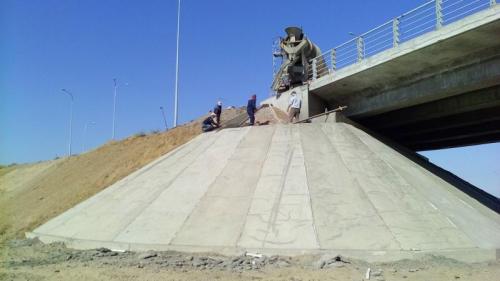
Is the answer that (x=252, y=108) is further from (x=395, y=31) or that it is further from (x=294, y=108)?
(x=395, y=31)

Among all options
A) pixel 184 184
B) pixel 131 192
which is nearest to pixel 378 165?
pixel 184 184

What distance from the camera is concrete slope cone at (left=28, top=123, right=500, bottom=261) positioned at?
14469 millimetres

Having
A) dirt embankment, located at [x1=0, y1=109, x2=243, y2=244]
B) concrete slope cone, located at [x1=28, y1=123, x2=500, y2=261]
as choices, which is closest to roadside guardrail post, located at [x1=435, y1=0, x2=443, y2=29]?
concrete slope cone, located at [x1=28, y1=123, x2=500, y2=261]

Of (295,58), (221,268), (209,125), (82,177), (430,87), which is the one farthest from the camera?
(82,177)

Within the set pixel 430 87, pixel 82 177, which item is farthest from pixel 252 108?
pixel 82 177

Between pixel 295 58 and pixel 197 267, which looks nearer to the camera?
pixel 197 267

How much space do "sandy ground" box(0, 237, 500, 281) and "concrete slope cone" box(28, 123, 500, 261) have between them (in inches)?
29.5

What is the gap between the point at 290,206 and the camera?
16.1m

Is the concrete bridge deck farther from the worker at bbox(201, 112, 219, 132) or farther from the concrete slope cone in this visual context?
the worker at bbox(201, 112, 219, 132)

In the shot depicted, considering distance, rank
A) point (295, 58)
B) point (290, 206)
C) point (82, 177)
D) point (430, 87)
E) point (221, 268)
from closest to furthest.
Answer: point (221, 268), point (290, 206), point (430, 87), point (295, 58), point (82, 177)

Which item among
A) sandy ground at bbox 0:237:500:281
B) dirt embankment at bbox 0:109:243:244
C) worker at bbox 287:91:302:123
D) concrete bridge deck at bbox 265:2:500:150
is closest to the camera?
sandy ground at bbox 0:237:500:281

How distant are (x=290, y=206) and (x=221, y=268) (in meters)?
4.30

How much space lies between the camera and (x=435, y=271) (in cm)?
1238

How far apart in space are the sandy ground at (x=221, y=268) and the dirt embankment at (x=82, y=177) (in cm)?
1079
